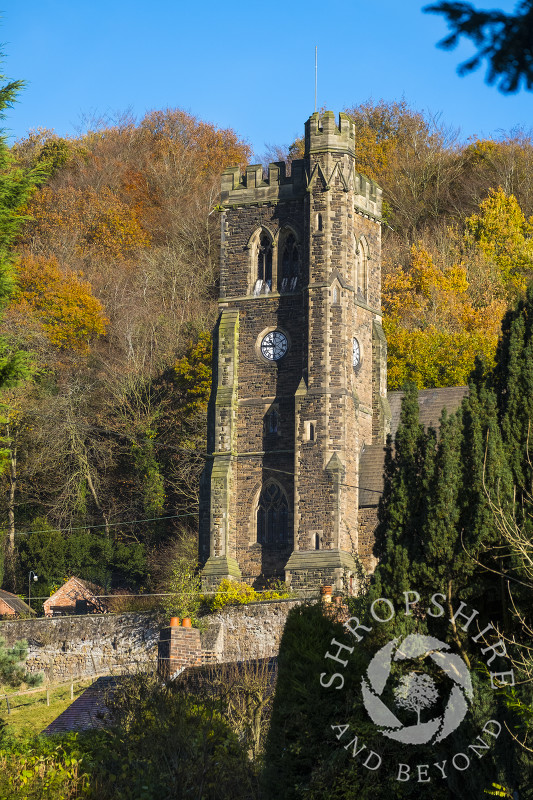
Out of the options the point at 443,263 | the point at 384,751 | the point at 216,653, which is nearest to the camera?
the point at 384,751

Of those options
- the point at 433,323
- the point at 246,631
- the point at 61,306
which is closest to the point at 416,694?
the point at 246,631

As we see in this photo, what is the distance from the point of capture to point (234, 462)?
4162 cm

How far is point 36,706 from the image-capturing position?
3125 cm

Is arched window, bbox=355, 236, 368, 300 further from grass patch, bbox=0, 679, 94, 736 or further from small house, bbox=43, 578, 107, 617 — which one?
grass patch, bbox=0, 679, 94, 736

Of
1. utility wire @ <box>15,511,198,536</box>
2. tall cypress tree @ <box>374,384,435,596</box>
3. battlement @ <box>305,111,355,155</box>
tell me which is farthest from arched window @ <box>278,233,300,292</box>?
tall cypress tree @ <box>374,384,435,596</box>

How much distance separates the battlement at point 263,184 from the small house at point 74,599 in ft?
46.0

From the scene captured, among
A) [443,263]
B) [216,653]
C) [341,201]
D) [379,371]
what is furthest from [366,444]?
[443,263]

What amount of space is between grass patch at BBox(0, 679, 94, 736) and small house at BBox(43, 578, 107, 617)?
26.8 feet

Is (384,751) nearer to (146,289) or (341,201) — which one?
(341,201)

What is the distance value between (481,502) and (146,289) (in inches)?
1876

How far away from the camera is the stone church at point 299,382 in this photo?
40031 mm

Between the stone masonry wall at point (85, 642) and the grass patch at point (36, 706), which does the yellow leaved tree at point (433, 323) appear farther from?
the grass patch at point (36, 706)

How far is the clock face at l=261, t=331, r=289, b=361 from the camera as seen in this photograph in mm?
42125

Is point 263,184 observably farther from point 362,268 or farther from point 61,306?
point 61,306
